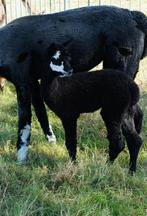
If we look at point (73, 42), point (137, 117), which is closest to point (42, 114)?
point (73, 42)

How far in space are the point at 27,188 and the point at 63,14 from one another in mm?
2250

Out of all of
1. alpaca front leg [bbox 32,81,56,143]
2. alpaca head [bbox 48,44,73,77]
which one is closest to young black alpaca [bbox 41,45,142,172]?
alpaca head [bbox 48,44,73,77]

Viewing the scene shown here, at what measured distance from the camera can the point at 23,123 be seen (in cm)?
616

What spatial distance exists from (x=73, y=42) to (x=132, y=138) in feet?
4.29

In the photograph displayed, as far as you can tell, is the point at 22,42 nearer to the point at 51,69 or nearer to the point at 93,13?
the point at 51,69

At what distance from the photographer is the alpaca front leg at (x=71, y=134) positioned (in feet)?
19.0

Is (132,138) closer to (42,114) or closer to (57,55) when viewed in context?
(57,55)

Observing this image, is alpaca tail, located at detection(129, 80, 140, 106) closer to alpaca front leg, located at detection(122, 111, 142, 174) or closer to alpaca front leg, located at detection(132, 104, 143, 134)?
alpaca front leg, located at detection(122, 111, 142, 174)

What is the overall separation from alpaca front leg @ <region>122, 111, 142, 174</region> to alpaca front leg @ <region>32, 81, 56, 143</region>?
122 centimetres

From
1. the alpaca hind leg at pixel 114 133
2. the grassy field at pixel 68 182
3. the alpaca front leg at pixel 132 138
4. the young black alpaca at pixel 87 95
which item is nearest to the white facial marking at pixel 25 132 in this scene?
the grassy field at pixel 68 182

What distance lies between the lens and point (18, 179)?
5.41 meters

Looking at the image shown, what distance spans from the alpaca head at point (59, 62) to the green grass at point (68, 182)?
3.28 feet

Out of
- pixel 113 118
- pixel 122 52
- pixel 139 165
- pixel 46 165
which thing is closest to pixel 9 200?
pixel 46 165

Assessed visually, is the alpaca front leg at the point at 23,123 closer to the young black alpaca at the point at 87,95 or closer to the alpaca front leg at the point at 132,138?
the young black alpaca at the point at 87,95
